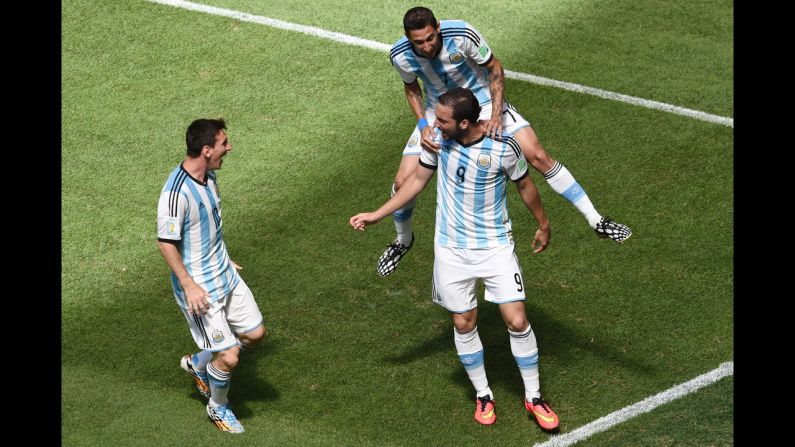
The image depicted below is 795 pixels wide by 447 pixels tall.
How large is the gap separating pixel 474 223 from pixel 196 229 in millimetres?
Result: 1907

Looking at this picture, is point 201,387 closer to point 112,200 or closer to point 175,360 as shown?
point 175,360

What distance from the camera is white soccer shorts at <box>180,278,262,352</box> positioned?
8.02m

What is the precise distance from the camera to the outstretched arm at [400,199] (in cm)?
802

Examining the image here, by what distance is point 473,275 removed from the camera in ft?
26.4

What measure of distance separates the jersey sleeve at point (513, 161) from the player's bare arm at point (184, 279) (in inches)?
87.8

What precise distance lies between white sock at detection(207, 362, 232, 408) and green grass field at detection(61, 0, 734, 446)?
21cm

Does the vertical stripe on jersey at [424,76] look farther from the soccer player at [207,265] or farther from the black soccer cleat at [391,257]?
the soccer player at [207,265]

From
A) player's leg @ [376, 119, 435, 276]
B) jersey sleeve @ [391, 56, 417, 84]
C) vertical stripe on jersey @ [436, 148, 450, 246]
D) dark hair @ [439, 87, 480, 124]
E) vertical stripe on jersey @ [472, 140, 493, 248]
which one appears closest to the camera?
dark hair @ [439, 87, 480, 124]

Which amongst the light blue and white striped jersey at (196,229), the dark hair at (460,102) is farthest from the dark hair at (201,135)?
the dark hair at (460,102)

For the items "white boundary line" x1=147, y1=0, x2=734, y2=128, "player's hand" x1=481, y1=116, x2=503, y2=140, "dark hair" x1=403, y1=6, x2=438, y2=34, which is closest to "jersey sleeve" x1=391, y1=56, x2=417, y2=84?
"dark hair" x1=403, y1=6, x2=438, y2=34

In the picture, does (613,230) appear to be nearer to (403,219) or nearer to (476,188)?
(476,188)

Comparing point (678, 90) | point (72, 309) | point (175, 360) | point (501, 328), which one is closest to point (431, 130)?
point (501, 328)

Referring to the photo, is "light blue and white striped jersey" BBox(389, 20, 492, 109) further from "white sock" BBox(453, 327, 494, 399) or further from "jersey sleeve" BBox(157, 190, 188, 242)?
"jersey sleeve" BBox(157, 190, 188, 242)

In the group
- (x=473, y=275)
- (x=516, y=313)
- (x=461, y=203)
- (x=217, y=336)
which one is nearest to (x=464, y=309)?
(x=473, y=275)
